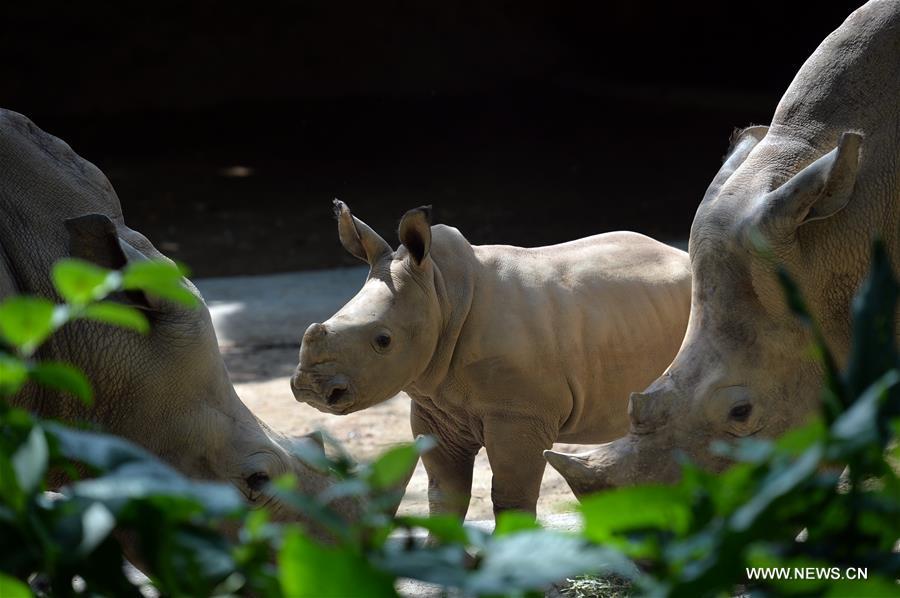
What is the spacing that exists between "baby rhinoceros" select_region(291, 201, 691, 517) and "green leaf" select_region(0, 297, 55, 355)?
280 centimetres

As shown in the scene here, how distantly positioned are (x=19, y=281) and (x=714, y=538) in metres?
2.45

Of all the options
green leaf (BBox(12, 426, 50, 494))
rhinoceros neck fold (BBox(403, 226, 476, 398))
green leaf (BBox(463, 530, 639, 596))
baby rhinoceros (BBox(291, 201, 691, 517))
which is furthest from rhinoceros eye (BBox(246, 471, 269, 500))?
green leaf (BBox(463, 530, 639, 596))

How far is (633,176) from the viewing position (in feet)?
41.6

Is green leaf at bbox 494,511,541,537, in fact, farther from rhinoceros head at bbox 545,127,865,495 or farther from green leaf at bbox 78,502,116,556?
rhinoceros head at bbox 545,127,865,495

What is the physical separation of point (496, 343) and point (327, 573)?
128 inches

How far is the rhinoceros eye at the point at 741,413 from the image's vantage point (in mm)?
3449

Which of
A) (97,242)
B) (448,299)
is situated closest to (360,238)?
(448,299)

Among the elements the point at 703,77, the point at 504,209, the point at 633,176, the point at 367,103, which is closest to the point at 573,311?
→ the point at 504,209

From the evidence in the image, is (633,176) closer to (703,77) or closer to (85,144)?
(703,77)

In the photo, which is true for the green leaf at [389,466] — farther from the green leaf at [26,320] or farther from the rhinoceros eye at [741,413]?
the rhinoceros eye at [741,413]

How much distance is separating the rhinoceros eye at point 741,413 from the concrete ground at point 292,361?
112cm

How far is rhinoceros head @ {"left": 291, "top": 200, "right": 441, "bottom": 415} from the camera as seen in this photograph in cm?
403

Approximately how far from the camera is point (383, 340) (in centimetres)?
410

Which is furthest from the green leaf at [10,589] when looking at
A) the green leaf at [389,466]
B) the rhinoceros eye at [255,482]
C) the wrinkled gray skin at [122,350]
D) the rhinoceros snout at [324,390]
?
the rhinoceros snout at [324,390]
